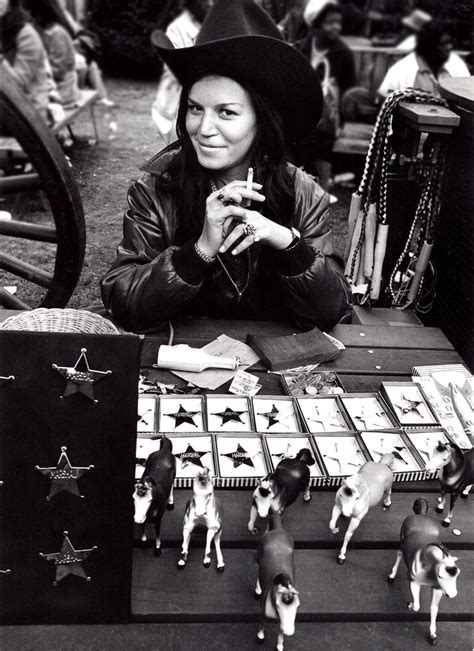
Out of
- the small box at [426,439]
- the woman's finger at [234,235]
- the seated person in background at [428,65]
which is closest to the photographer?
the small box at [426,439]

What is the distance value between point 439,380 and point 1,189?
129 cm

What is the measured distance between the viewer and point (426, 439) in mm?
1593

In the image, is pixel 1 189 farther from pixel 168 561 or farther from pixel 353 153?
pixel 353 153

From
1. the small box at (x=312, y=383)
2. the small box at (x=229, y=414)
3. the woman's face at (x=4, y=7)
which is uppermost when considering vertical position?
the woman's face at (x=4, y=7)

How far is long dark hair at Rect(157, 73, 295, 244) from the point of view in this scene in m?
2.04

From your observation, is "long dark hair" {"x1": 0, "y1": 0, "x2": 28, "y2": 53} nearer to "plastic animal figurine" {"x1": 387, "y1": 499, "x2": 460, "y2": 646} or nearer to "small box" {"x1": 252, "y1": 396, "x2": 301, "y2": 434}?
"small box" {"x1": 252, "y1": 396, "x2": 301, "y2": 434}

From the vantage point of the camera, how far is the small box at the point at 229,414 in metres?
1.59

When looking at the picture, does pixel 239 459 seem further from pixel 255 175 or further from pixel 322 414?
pixel 255 175

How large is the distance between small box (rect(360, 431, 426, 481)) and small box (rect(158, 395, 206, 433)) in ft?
1.35

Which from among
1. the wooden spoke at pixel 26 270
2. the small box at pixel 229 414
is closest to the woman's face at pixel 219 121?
the wooden spoke at pixel 26 270

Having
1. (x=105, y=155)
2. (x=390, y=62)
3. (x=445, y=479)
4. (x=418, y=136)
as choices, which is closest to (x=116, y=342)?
(x=445, y=479)

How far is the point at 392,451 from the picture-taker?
5.05ft

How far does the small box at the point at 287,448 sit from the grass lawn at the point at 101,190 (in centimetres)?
74

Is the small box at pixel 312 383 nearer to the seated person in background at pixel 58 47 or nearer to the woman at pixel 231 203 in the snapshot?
the woman at pixel 231 203
